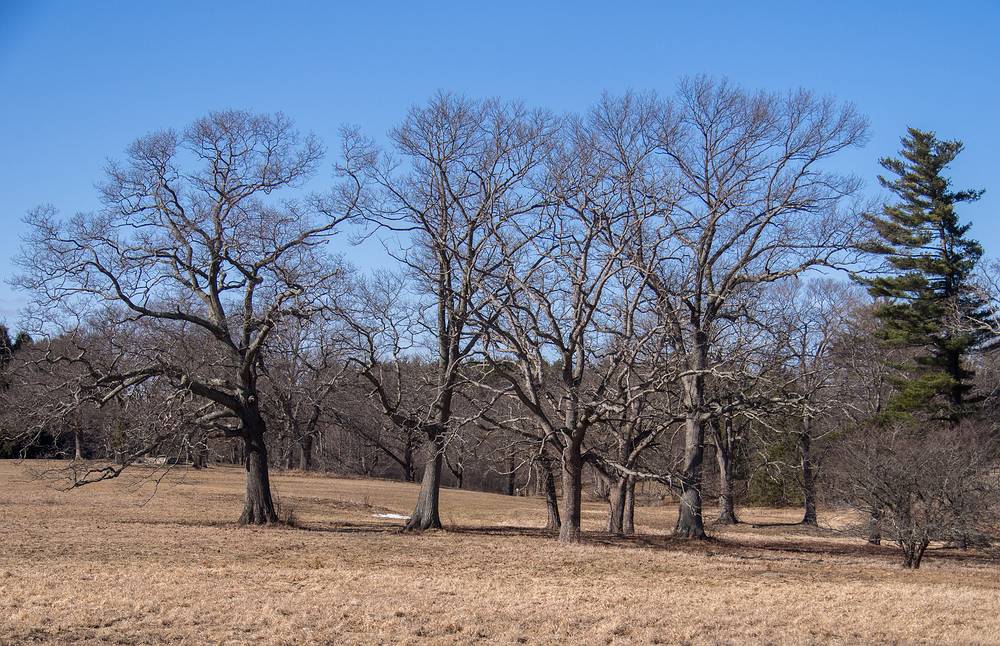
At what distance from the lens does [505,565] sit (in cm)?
1596

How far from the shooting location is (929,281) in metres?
32.2

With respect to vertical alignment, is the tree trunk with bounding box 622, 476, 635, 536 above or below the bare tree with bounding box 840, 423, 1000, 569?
below

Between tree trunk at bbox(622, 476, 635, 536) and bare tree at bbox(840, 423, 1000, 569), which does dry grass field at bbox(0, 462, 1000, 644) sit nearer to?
bare tree at bbox(840, 423, 1000, 569)

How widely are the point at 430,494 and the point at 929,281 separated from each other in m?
20.4

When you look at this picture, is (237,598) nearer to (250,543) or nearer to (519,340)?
(250,543)

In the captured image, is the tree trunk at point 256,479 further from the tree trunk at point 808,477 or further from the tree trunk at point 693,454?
the tree trunk at point 808,477

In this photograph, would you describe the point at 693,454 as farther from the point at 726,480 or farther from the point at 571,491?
the point at 726,480

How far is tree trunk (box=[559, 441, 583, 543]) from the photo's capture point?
19.6 metres

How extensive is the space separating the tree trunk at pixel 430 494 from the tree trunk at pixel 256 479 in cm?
373

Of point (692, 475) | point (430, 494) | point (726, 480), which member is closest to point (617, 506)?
point (692, 475)

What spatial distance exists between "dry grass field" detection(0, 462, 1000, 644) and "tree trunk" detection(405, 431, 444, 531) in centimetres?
68

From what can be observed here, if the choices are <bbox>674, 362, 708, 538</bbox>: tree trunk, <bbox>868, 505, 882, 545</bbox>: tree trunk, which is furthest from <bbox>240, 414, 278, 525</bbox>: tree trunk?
<bbox>868, 505, 882, 545</bbox>: tree trunk

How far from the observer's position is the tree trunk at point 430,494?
23.6 m

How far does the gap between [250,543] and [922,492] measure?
13.5 meters
